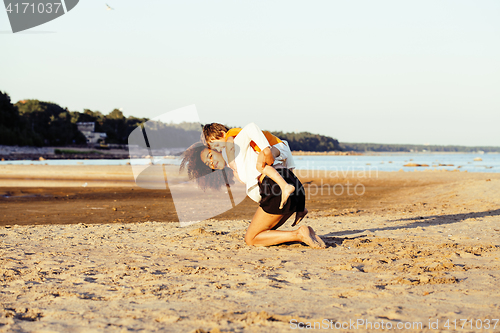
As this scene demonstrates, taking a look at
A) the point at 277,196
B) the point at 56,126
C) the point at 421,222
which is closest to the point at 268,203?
the point at 277,196

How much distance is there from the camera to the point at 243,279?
11.1ft

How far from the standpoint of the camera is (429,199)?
12188 millimetres

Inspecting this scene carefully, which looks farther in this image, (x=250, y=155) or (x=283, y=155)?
(x=283, y=155)

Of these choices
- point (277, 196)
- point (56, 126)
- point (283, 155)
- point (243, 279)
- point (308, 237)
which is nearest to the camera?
point (243, 279)

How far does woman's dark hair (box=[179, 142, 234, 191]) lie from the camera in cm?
458

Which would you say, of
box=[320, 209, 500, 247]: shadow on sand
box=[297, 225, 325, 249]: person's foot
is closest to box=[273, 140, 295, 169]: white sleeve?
box=[297, 225, 325, 249]: person's foot

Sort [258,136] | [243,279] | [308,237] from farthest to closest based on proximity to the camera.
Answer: [308,237]
[258,136]
[243,279]

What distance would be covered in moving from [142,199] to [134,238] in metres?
7.46

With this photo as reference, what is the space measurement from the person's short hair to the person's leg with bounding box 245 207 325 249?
0.95 m

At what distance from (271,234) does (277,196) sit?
1.93 feet

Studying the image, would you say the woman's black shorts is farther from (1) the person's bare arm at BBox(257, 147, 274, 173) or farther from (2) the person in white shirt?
(1) the person's bare arm at BBox(257, 147, 274, 173)

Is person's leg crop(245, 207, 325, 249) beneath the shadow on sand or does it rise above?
above

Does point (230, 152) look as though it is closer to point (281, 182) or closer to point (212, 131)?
point (212, 131)

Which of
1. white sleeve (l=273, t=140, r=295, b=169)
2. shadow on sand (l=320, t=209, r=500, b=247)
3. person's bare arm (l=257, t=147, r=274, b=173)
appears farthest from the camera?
shadow on sand (l=320, t=209, r=500, b=247)
